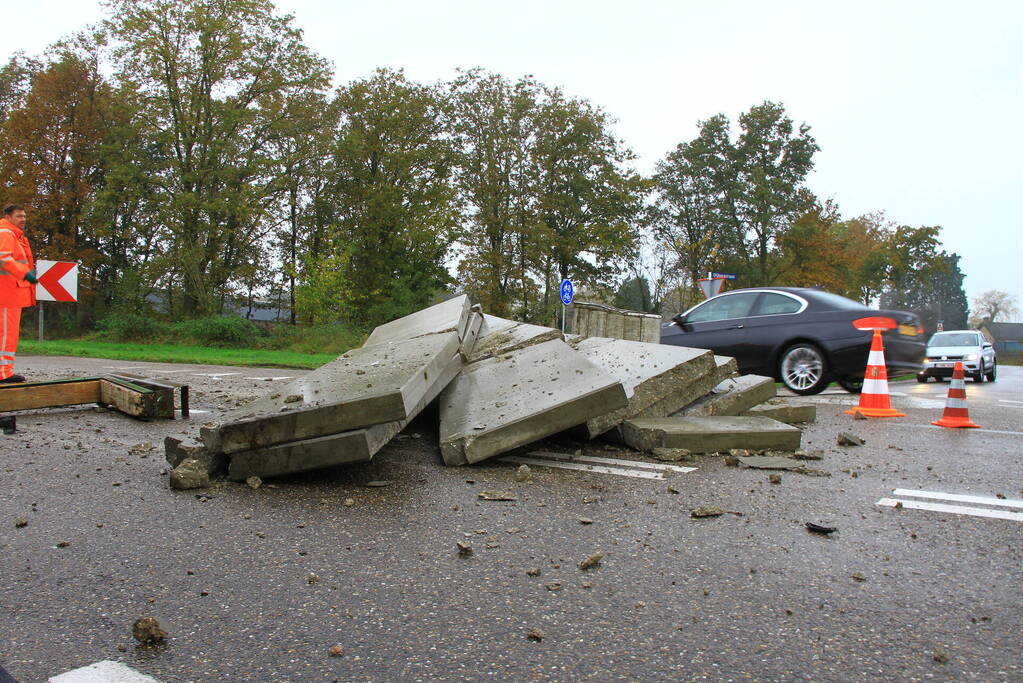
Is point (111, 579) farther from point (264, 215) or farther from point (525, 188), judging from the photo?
point (525, 188)

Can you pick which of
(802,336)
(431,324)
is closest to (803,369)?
(802,336)

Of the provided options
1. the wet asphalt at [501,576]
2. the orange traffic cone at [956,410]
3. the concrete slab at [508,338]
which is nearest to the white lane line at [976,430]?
the orange traffic cone at [956,410]

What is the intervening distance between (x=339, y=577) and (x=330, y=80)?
106 feet

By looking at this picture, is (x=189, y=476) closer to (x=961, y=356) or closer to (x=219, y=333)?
(x=961, y=356)

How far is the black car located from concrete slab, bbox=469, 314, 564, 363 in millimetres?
4592

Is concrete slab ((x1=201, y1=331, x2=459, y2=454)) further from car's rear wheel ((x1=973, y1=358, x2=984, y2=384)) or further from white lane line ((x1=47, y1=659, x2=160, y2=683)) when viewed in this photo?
car's rear wheel ((x1=973, y1=358, x2=984, y2=384))

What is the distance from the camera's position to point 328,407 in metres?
3.96

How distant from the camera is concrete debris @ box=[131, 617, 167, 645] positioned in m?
2.14

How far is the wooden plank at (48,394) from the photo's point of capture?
628cm

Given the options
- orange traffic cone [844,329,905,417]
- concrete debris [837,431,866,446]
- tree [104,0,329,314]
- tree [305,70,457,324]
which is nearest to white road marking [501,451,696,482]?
concrete debris [837,431,866,446]

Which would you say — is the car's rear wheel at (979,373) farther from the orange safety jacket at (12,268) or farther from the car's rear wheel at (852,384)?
the orange safety jacket at (12,268)

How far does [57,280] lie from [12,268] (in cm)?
223

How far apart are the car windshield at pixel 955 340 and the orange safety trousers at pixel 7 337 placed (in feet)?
70.3

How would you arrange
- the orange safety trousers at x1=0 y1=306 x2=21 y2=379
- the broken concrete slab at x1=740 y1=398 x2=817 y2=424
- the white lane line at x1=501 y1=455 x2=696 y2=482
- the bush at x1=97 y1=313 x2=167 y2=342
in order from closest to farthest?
the white lane line at x1=501 y1=455 x2=696 y2=482 < the broken concrete slab at x1=740 y1=398 x2=817 y2=424 < the orange safety trousers at x1=0 y1=306 x2=21 y2=379 < the bush at x1=97 y1=313 x2=167 y2=342
